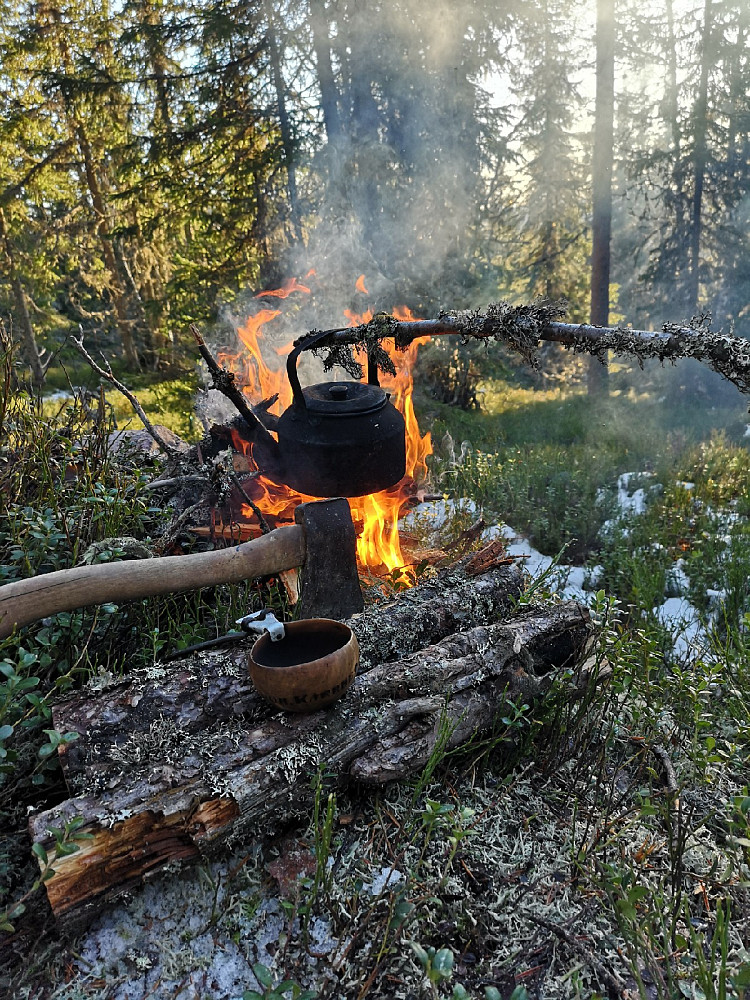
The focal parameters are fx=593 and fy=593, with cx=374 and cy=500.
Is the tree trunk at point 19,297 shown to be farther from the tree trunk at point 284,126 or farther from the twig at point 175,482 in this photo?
the twig at point 175,482

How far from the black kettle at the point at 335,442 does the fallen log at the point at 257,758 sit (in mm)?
1334

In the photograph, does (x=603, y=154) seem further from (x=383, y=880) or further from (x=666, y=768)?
(x=383, y=880)

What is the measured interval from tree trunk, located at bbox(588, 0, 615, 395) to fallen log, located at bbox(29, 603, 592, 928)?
890cm

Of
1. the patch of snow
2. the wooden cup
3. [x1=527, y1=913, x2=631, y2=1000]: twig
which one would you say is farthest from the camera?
the wooden cup

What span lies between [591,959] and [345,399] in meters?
2.82

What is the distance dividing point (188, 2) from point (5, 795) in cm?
1213

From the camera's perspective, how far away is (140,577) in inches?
94.0

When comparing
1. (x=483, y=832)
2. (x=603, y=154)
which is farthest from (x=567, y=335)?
(x=603, y=154)

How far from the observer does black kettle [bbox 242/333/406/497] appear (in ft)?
11.3

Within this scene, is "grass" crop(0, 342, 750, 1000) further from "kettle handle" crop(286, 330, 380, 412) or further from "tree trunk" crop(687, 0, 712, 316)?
"tree trunk" crop(687, 0, 712, 316)

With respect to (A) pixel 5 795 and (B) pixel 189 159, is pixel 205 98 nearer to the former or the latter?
(B) pixel 189 159

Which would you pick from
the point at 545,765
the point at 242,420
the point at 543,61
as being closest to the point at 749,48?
the point at 543,61

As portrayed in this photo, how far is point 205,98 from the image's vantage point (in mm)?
9578

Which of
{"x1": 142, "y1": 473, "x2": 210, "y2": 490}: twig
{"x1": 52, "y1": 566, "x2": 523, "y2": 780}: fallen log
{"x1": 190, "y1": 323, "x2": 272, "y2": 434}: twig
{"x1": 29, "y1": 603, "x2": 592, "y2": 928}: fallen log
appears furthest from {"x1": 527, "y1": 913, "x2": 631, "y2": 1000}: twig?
{"x1": 142, "y1": 473, "x2": 210, "y2": 490}: twig
